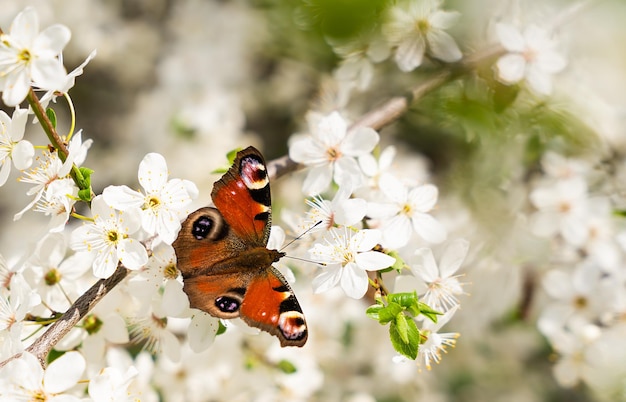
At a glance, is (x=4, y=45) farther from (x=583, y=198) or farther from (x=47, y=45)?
(x=583, y=198)

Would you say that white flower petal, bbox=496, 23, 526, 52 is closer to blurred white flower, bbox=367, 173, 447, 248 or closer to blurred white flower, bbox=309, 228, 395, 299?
blurred white flower, bbox=367, 173, 447, 248

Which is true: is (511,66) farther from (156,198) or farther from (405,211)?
(156,198)

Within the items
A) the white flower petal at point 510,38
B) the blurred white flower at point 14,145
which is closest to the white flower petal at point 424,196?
the white flower petal at point 510,38

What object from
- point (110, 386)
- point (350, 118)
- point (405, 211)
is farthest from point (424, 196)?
point (350, 118)

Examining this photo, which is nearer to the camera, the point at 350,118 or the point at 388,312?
the point at 388,312

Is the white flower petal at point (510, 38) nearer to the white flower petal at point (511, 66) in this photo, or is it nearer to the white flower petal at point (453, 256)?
the white flower petal at point (511, 66)

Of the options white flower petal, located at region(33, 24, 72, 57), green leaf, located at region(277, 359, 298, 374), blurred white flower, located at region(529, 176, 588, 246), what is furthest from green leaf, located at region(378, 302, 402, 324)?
blurred white flower, located at region(529, 176, 588, 246)
